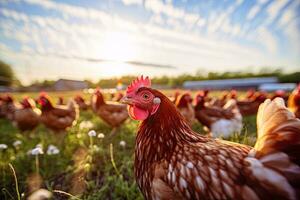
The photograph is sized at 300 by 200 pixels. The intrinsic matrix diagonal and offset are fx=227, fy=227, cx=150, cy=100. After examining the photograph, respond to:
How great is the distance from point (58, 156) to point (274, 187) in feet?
13.1

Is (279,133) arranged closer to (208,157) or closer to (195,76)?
(208,157)

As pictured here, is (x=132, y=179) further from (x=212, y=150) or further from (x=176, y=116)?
(x=212, y=150)

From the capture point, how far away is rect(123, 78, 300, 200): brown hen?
1.46 meters

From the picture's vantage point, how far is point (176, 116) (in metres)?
2.10

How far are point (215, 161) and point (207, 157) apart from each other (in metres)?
0.07

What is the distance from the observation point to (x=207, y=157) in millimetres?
1749

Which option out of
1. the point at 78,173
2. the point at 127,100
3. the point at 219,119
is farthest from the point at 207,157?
the point at 219,119

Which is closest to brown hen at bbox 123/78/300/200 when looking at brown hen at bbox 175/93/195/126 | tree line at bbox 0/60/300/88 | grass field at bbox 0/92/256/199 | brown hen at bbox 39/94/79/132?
grass field at bbox 0/92/256/199

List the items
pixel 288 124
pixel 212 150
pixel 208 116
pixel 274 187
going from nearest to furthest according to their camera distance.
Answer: pixel 274 187, pixel 288 124, pixel 212 150, pixel 208 116

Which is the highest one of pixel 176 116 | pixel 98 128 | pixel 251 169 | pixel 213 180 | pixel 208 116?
pixel 176 116

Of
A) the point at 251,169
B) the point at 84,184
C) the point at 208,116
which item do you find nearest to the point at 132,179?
the point at 84,184

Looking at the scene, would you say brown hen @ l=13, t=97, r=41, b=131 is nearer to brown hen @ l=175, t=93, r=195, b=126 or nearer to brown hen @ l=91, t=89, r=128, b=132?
brown hen @ l=91, t=89, r=128, b=132

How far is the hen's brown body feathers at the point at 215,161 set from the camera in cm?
146

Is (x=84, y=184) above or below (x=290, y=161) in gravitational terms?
below
